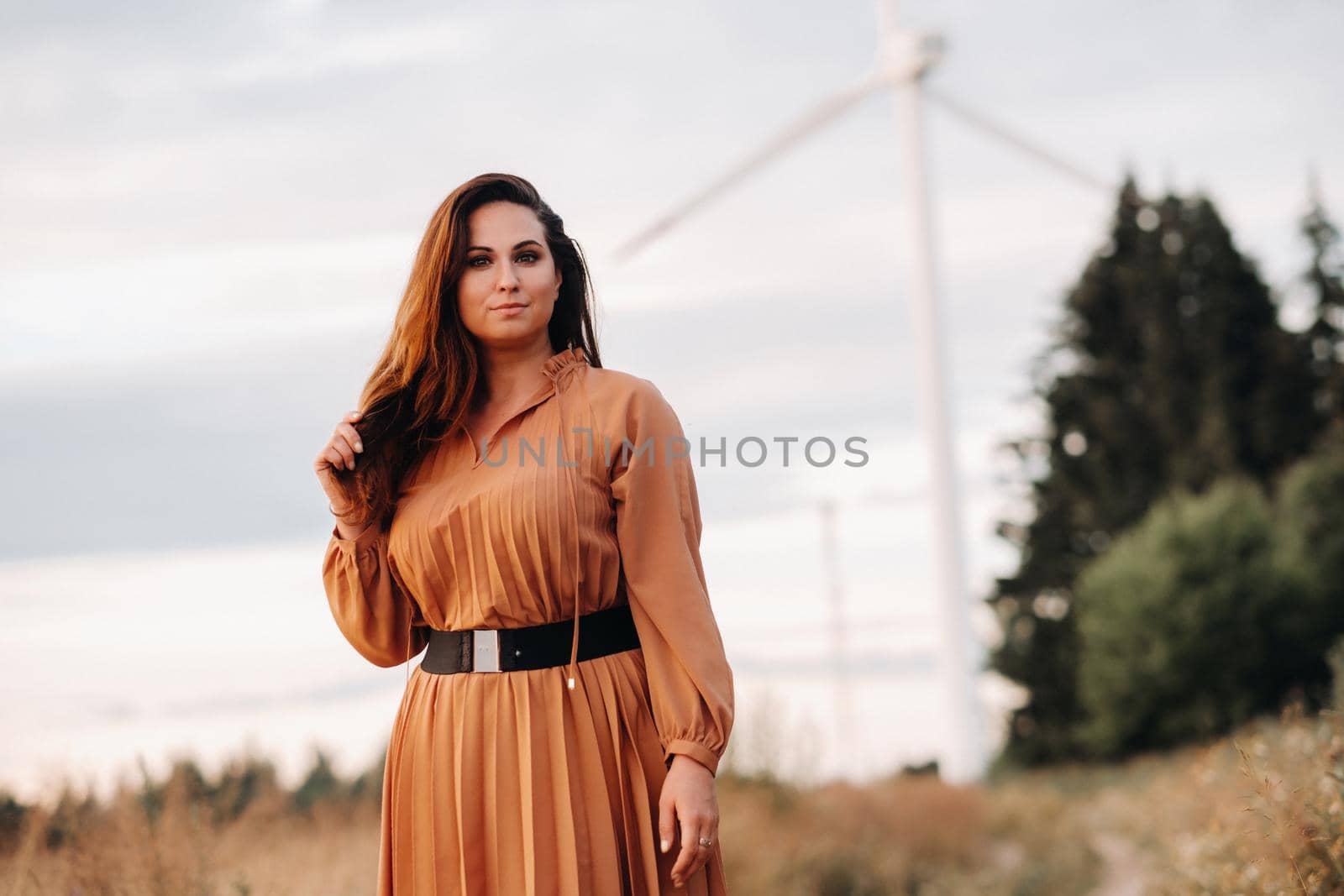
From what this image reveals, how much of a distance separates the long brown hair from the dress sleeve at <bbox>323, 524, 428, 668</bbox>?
72 mm

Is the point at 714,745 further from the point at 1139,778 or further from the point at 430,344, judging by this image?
the point at 1139,778

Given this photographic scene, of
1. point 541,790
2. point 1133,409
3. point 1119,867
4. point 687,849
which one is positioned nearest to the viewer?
point 687,849

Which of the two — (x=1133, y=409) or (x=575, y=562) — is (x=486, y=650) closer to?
(x=575, y=562)

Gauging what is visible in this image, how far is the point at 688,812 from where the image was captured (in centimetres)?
278

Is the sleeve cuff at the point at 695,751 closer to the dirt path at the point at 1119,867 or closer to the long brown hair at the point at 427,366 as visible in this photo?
the long brown hair at the point at 427,366

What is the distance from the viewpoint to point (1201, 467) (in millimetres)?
27031

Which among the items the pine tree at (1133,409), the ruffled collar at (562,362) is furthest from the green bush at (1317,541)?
the ruffled collar at (562,362)

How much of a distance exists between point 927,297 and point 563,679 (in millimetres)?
13141

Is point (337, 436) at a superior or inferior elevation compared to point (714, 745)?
superior

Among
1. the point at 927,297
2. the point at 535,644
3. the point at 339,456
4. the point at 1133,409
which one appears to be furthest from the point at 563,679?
the point at 1133,409

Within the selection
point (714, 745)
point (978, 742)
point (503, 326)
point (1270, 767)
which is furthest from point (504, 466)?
point (978, 742)

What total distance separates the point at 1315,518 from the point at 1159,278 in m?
6.99

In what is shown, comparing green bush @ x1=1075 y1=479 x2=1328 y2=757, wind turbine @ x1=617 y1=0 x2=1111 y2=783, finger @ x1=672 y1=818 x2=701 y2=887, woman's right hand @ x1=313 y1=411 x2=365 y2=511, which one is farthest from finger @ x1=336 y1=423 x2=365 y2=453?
green bush @ x1=1075 y1=479 x2=1328 y2=757

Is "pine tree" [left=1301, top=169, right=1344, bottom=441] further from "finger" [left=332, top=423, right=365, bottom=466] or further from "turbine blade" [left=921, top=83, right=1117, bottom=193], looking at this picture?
"finger" [left=332, top=423, right=365, bottom=466]
